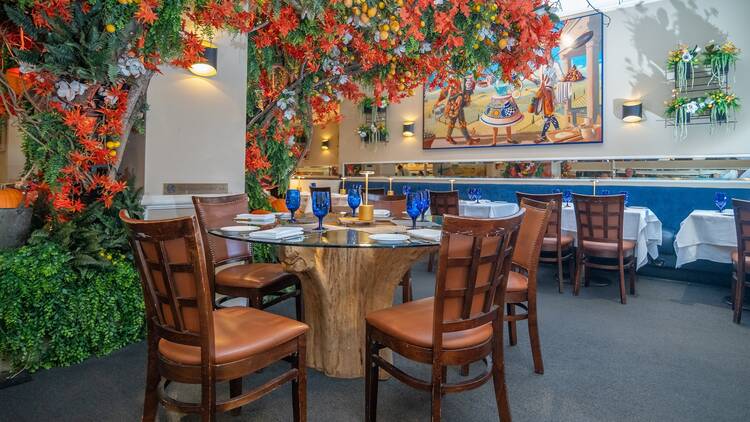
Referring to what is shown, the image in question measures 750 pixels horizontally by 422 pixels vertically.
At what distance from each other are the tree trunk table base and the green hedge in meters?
1.15

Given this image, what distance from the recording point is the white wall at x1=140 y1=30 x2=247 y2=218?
3127mm

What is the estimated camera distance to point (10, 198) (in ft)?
7.75

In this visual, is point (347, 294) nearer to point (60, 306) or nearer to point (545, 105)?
point (60, 306)

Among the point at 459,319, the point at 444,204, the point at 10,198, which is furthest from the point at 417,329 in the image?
the point at 444,204

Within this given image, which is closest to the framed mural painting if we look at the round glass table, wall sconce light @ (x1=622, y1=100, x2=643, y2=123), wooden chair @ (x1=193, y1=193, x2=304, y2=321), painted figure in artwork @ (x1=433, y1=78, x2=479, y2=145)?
painted figure in artwork @ (x1=433, y1=78, x2=479, y2=145)

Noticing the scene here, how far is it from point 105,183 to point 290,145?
1957 mm

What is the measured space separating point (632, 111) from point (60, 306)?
6.94m

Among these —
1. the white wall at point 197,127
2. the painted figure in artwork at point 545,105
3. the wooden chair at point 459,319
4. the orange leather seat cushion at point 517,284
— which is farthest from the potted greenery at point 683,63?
the wooden chair at point 459,319

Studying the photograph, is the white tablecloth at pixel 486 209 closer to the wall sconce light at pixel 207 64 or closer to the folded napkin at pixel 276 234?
the wall sconce light at pixel 207 64

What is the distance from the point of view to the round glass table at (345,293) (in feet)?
6.97

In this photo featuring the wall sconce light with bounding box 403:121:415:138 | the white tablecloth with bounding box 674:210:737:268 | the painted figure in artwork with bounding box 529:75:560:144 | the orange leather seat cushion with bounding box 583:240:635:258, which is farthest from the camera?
the wall sconce light with bounding box 403:121:415:138

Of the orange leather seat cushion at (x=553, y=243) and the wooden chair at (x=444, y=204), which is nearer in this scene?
the orange leather seat cushion at (x=553, y=243)

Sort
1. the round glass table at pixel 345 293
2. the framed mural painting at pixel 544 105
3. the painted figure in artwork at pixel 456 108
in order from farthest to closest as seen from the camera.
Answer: the painted figure in artwork at pixel 456 108
the framed mural painting at pixel 544 105
the round glass table at pixel 345 293

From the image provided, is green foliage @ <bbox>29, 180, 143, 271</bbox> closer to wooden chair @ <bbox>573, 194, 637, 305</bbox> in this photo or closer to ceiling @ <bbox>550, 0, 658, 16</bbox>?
wooden chair @ <bbox>573, 194, 637, 305</bbox>
